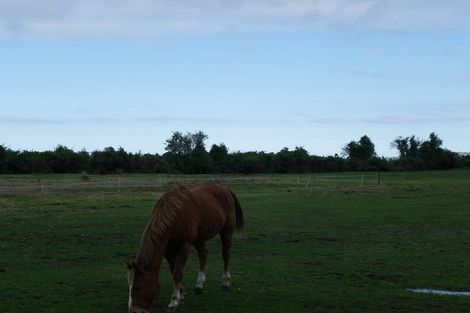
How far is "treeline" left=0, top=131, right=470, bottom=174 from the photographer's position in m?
77.0

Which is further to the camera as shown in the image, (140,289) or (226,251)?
(226,251)

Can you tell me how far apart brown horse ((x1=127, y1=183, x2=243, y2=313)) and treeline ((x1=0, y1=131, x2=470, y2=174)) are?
2778 inches

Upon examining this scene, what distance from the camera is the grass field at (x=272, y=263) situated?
8.24 metres

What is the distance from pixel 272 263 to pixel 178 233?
437cm

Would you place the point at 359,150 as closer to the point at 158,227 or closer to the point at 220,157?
the point at 220,157

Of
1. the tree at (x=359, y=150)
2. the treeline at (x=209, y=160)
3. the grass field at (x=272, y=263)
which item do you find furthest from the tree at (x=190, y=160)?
the grass field at (x=272, y=263)

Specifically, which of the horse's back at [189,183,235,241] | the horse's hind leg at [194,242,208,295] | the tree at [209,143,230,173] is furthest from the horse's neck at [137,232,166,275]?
the tree at [209,143,230,173]

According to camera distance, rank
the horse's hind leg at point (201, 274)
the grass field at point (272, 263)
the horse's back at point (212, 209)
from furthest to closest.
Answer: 1. the horse's hind leg at point (201, 274)
2. the horse's back at point (212, 209)
3. the grass field at point (272, 263)

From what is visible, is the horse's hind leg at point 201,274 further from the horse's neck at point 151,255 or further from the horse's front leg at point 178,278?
the horse's neck at point 151,255

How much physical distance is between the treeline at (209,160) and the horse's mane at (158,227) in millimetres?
71576

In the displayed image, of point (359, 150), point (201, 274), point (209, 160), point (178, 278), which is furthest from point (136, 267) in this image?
point (359, 150)

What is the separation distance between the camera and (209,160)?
88312mm

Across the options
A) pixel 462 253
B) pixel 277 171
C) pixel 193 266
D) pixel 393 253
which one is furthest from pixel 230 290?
pixel 277 171

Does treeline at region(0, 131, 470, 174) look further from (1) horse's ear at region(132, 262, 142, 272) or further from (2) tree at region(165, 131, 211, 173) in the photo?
(1) horse's ear at region(132, 262, 142, 272)
